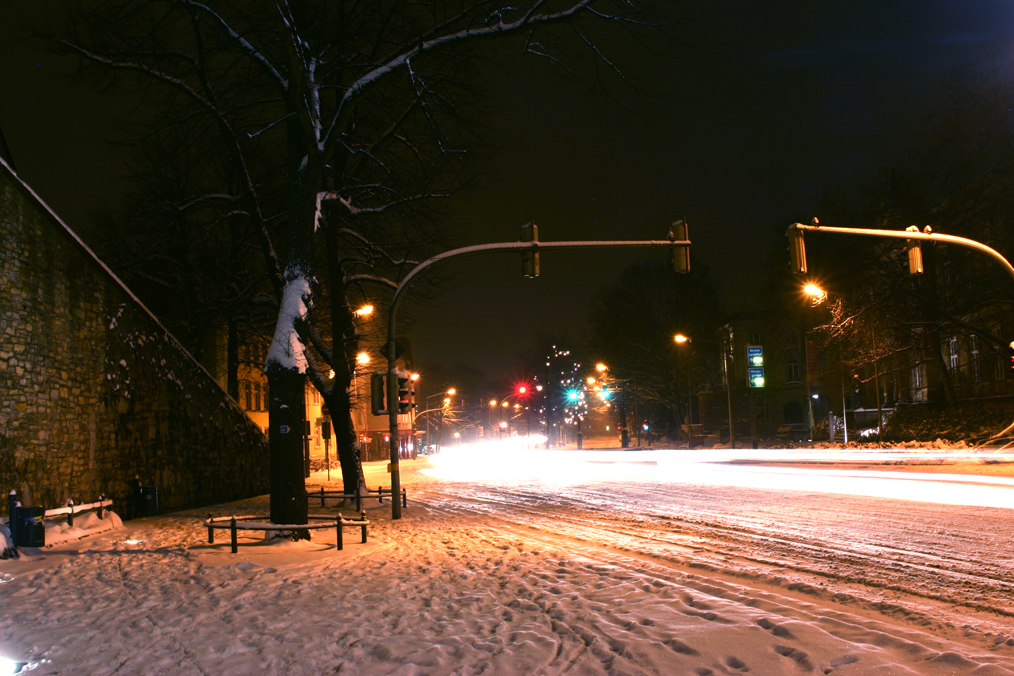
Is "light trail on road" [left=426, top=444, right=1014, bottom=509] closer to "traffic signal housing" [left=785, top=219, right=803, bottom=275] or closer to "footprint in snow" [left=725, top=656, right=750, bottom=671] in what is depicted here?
"traffic signal housing" [left=785, top=219, right=803, bottom=275]

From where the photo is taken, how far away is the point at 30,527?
35.5ft

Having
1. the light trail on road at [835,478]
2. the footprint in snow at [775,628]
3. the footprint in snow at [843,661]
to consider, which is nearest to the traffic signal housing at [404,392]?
the light trail on road at [835,478]

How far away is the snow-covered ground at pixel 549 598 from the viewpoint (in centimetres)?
521

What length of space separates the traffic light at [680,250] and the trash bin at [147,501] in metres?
12.5

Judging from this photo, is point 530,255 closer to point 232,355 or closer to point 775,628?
point 775,628

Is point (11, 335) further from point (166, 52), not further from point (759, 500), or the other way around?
point (759, 500)

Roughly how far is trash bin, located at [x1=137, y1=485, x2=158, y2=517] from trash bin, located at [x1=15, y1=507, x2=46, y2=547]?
4950mm

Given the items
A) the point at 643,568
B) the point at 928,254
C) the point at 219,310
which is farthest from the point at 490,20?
the point at 928,254

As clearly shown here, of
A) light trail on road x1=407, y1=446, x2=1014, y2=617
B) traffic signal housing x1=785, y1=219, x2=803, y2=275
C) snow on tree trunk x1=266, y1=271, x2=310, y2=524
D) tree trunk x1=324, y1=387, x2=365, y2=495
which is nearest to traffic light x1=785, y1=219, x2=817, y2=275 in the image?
traffic signal housing x1=785, y1=219, x2=803, y2=275

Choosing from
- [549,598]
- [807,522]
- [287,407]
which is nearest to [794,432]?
[807,522]

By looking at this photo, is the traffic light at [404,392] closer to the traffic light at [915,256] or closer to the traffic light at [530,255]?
the traffic light at [530,255]

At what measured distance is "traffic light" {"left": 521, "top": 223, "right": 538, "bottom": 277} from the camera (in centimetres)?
1458

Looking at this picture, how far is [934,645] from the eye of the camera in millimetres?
5191

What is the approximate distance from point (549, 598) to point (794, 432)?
5803cm
